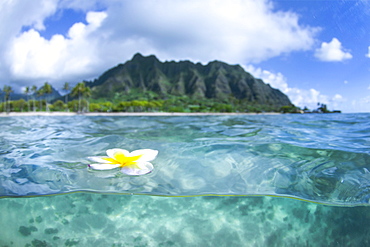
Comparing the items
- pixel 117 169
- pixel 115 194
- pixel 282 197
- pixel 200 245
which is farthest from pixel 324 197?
pixel 117 169

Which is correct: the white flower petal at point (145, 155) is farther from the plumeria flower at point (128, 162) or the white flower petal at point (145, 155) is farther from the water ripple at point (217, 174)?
the water ripple at point (217, 174)

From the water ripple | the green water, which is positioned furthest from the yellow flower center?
the green water

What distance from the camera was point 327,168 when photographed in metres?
2.69

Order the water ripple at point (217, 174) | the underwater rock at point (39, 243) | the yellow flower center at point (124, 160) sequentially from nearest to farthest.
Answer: the underwater rock at point (39, 243)
the water ripple at point (217, 174)
the yellow flower center at point (124, 160)

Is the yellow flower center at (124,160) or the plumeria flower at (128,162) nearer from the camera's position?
the plumeria flower at (128,162)

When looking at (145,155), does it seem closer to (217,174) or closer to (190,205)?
(190,205)

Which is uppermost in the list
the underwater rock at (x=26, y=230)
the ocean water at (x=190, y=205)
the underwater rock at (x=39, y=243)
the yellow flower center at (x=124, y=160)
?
the yellow flower center at (x=124, y=160)

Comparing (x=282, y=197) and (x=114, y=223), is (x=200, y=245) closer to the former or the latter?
(x=114, y=223)

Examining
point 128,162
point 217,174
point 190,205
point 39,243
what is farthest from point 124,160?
point 217,174

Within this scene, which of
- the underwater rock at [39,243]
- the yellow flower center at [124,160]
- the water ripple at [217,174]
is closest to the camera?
the underwater rock at [39,243]

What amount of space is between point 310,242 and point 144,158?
1720 mm

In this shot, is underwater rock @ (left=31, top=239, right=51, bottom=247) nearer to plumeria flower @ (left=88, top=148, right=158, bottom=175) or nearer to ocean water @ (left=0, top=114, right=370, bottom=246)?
ocean water @ (left=0, top=114, right=370, bottom=246)

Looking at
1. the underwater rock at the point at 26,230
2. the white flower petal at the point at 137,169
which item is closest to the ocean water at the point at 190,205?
the underwater rock at the point at 26,230

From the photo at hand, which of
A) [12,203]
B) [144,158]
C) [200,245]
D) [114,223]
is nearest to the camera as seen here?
[200,245]
